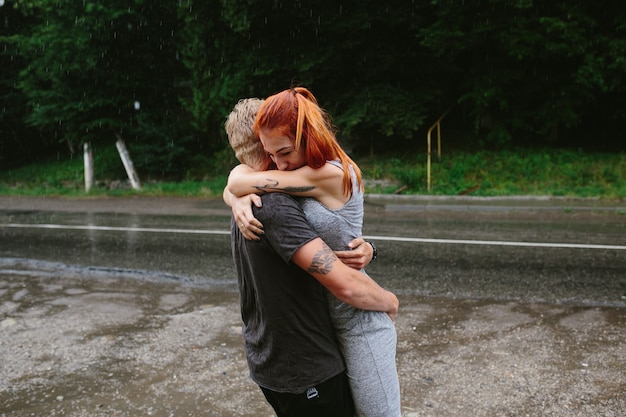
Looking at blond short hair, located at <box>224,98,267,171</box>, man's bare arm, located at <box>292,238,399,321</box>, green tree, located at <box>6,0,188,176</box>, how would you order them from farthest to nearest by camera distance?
1. green tree, located at <box>6,0,188,176</box>
2. blond short hair, located at <box>224,98,267,171</box>
3. man's bare arm, located at <box>292,238,399,321</box>

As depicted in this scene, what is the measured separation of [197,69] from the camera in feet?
59.2

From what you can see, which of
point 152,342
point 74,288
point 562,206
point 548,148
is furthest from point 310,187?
point 548,148

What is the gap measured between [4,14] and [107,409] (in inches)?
1000

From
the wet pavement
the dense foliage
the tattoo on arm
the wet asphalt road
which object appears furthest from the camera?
the dense foliage

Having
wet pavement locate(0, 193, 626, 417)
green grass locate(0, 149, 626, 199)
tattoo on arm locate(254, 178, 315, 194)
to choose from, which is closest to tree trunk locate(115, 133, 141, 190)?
green grass locate(0, 149, 626, 199)

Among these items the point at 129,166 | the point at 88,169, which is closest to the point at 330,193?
the point at 129,166

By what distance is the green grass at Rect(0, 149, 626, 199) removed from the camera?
14.3m

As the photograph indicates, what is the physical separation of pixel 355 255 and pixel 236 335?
3366 millimetres

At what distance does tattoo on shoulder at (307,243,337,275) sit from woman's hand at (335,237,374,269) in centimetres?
8

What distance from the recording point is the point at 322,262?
5.83 ft

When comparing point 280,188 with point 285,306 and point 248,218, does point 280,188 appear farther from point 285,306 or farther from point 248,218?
point 285,306

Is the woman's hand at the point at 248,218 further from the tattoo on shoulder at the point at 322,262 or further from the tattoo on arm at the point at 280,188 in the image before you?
the tattoo on shoulder at the point at 322,262

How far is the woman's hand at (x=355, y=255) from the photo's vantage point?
1.88 meters

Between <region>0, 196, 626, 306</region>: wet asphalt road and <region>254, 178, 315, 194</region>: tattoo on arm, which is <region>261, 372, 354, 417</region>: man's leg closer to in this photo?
<region>254, 178, 315, 194</region>: tattoo on arm
